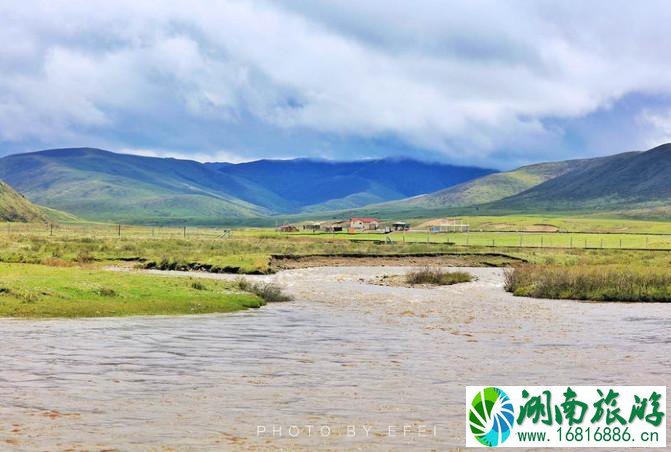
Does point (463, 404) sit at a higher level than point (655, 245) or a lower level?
lower

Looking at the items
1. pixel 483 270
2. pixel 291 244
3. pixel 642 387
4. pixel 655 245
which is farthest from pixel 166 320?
pixel 655 245

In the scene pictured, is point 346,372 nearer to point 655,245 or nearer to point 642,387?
point 642,387

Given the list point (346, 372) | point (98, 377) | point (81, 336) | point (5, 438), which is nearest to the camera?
point (5, 438)

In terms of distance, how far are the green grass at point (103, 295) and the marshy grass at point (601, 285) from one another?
23.1 meters

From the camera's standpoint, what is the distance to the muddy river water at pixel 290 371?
57.7 ft

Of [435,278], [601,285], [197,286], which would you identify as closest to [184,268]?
[435,278]

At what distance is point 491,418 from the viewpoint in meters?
17.5

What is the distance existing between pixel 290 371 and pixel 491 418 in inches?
366

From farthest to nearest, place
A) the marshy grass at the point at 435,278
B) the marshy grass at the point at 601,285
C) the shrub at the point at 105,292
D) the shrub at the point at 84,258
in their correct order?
Result: the shrub at the point at 84,258
the marshy grass at the point at 435,278
the marshy grass at the point at 601,285
the shrub at the point at 105,292

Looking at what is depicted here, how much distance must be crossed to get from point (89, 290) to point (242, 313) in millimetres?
8508

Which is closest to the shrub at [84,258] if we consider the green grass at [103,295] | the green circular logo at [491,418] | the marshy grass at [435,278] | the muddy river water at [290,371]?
the green grass at [103,295]

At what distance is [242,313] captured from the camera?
1725 inches

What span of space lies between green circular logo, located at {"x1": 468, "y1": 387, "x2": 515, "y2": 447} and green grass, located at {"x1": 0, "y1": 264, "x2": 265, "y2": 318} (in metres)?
25.6

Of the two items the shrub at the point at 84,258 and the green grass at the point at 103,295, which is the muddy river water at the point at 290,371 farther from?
the shrub at the point at 84,258
